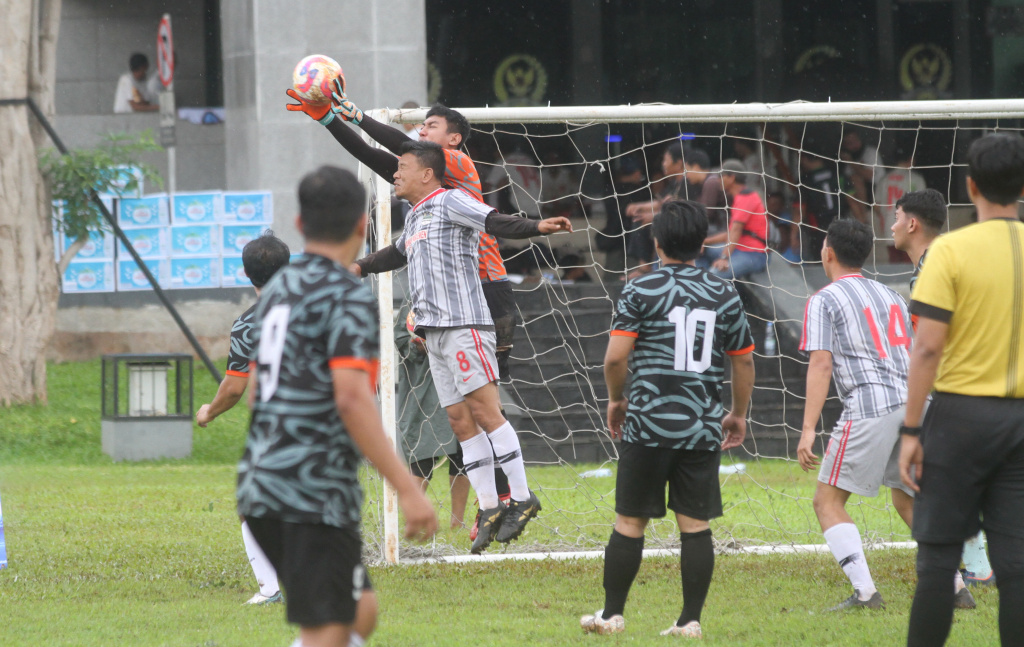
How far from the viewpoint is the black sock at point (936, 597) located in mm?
3902

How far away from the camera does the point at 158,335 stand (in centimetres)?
1527

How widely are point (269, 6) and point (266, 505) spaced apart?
12.3m

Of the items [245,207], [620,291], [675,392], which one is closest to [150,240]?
[245,207]

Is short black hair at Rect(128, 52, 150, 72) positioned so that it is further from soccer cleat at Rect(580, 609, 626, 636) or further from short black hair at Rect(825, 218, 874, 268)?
soccer cleat at Rect(580, 609, 626, 636)

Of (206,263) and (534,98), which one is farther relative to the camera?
(534,98)

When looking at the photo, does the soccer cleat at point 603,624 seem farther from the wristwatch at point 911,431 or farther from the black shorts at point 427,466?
the black shorts at point 427,466

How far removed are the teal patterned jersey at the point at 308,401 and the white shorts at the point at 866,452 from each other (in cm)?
303

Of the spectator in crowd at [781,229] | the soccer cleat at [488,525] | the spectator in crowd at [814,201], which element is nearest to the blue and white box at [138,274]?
the spectator in crowd at [781,229]

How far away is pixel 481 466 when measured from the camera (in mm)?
6543

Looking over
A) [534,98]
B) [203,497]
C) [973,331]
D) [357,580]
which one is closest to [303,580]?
[357,580]

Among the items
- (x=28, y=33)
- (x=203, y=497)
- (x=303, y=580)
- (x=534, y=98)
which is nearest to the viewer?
(x=303, y=580)

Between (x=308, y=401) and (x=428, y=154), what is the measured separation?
10.4 ft

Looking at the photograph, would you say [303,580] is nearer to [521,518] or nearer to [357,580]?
[357,580]

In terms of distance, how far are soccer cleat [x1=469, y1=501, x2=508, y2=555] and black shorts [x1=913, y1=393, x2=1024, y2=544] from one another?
2821mm
